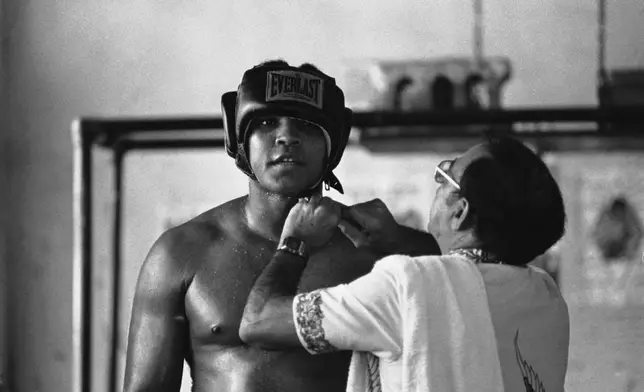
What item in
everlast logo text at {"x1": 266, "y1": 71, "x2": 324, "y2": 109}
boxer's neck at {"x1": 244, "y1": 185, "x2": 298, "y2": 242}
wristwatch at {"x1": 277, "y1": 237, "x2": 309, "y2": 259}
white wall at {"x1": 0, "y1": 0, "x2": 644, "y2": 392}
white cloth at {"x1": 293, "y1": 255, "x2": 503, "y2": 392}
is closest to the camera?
white cloth at {"x1": 293, "y1": 255, "x2": 503, "y2": 392}

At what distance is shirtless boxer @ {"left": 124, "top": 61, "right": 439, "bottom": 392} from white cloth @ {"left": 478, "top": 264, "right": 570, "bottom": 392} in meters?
0.32

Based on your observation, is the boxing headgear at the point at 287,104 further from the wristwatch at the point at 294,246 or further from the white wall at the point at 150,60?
the white wall at the point at 150,60

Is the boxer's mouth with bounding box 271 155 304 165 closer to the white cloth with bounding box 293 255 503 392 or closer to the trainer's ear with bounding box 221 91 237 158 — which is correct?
the trainer's ear with bounding box 221 91 237 158

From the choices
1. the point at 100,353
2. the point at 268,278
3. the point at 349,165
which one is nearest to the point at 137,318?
the point at 268,278

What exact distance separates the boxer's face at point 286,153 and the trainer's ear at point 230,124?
45 millimetres

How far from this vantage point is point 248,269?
61.6 inches

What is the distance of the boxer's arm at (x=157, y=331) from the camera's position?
1.52 m

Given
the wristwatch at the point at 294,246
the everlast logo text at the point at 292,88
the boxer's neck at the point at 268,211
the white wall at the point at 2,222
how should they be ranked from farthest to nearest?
the white wall at the point at 2,222
the boxer's neck at the point at 268,211
the everlast logo text at the point at 292,88
the wristwatch at the point at 294,246

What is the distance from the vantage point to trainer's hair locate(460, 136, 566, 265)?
1275 millimetres

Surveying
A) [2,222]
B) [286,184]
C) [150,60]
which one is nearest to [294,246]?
[286,184]

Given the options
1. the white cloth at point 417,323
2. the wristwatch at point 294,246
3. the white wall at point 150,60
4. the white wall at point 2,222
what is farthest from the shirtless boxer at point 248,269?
the white wall at point 2,222

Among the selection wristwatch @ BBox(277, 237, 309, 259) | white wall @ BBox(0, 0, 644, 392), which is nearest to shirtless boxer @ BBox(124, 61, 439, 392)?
wristwatch @ BBox(277, 237, 309, 259)

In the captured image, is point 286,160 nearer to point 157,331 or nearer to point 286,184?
point 286,184

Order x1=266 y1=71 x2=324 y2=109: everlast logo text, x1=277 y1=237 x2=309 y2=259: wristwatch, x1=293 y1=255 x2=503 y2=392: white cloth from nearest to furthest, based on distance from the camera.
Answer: x1=293 y1=255 x2=503 y2=392: white cloth → x1=277 y1=237 x2=309 y2=259: wristwatch → x1=266 y1=71 x2=324 y2=109: everlast logo text
